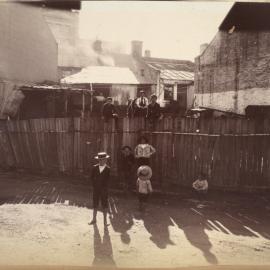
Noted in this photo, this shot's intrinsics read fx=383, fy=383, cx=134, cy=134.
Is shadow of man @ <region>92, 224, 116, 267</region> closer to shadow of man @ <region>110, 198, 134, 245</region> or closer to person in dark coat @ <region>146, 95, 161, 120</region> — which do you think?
shadow of man @ <region>110, 198, 134, 245</region>

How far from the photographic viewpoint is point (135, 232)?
6.14m

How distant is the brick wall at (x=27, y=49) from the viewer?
1177cm

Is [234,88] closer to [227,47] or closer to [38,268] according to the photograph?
[227,47]

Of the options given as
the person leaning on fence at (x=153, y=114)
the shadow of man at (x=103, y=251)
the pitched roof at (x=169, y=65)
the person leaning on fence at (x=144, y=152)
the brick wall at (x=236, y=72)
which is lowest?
the shadow of man at (x=103, y=251)

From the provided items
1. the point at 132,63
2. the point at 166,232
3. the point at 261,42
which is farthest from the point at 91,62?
the point at 166,232

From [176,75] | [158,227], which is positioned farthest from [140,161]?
[176,75]

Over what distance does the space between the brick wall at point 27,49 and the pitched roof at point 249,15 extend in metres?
5.24

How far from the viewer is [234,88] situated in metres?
12.2

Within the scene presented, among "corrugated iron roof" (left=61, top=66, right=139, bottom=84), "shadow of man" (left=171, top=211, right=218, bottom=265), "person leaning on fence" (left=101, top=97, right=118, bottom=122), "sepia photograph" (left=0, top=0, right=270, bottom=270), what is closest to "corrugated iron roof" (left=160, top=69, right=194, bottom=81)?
"corrugated iron roof" (left=61, top=66, right=139, bottom=84)

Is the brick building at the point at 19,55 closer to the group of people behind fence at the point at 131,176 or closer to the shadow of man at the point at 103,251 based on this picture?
the group of people behind fence at the point at 131,176

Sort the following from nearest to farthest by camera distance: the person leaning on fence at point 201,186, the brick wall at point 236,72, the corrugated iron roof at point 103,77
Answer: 1. the person leaning on fence at point 201,186
2. the brick wall at point 236,72
3. the corrugated iron roof at point 103,77

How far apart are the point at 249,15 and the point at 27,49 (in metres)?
8.93

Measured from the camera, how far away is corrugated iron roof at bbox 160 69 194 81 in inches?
777

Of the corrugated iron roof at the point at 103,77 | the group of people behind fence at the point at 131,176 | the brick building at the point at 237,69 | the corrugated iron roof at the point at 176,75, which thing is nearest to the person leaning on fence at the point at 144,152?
the group of people behind fence at the point at 131,176
